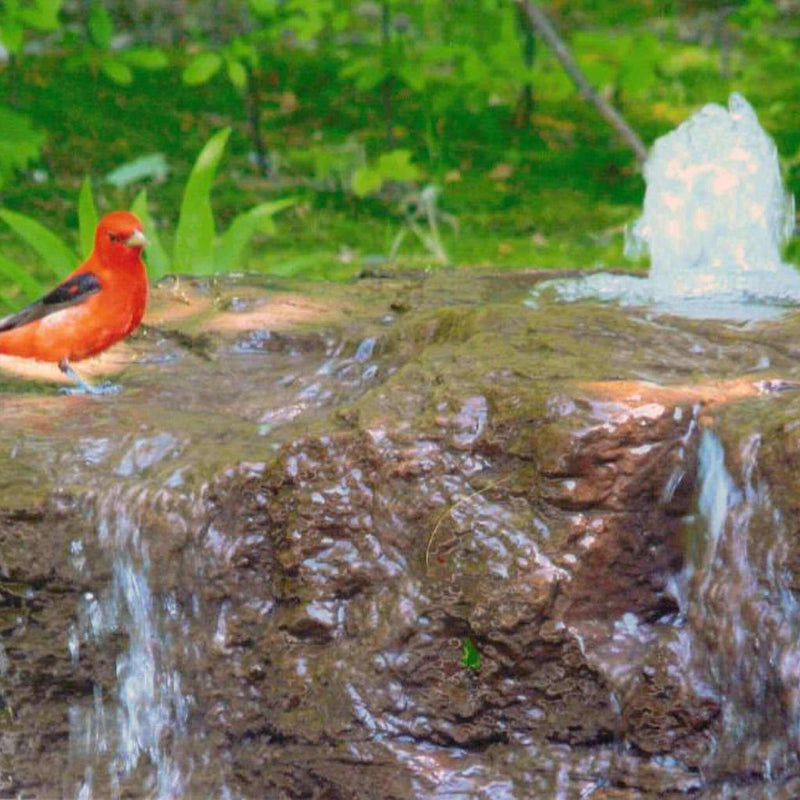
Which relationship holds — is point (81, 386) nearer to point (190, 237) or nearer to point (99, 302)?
point (99, 302)

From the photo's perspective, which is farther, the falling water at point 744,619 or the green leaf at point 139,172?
the green leaf at point 139,172

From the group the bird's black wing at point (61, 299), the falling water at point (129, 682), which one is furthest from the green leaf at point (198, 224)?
the falling water at point (129, 682)

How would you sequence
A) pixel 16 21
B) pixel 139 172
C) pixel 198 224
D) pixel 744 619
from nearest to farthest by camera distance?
pixel 744 619 < pixel 198 224 < pixel 16 21 < pixel 139 172

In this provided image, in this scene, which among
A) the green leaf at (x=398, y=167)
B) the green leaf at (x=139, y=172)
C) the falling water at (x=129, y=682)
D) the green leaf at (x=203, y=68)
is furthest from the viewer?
the green leaf at (x=139, y=172)

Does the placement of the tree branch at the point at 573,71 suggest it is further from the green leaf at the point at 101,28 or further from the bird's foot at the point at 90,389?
the bird's foot at the point at 90,389

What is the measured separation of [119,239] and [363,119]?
5838mm

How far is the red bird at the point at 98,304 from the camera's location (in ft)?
13.5

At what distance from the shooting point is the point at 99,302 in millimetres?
4098

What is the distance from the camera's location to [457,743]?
3.34 meters

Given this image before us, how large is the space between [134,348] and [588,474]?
177cm

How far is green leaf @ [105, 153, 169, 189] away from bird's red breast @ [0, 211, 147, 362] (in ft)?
14.9

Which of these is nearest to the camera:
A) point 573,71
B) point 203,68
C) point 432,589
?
point 432,589

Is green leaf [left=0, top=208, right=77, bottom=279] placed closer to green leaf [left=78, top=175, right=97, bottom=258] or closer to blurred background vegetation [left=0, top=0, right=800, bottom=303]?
green leaf [left=78, top=175, right=97, bottom=258]

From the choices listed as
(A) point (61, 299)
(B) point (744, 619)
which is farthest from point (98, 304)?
Answer: (B) point (744, 619)
